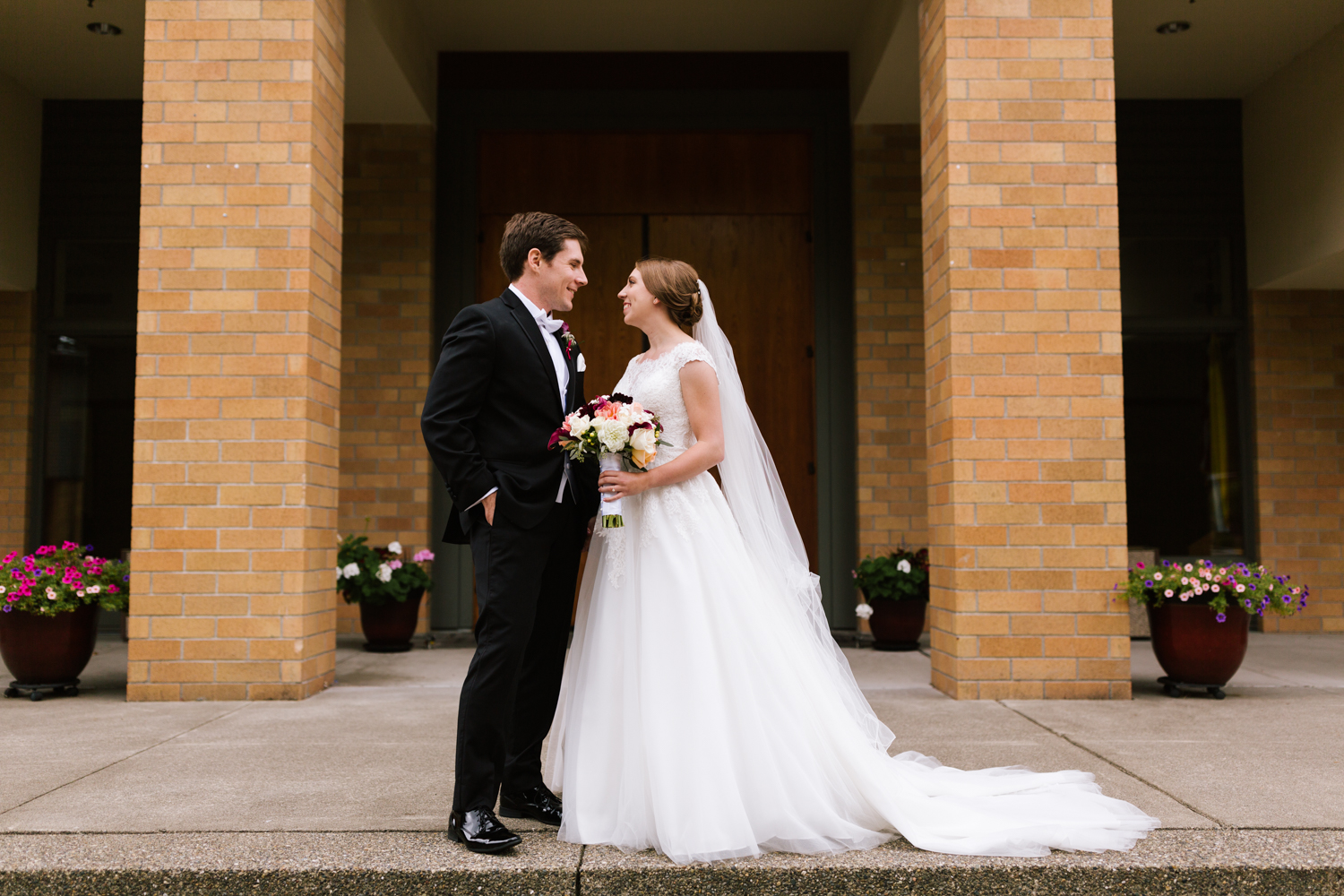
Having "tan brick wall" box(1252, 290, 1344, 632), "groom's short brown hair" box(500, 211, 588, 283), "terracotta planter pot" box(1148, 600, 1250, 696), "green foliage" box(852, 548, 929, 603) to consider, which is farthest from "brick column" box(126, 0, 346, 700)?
"tan brick wall" box(1252, 290, 1344, 632)

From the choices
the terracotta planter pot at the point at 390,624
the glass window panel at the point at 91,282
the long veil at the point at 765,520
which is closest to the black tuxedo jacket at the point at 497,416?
the long veil at the point at 765,520

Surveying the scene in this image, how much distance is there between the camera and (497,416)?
113 inches

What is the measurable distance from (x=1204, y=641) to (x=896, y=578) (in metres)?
2.29

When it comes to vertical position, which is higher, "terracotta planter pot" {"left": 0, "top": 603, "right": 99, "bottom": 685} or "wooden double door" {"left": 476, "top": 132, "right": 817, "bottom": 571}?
"wooden double door" {"left": 476, "top": 132, "right": 817, "bottom": 571}

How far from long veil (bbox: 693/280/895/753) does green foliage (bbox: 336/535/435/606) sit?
162 inches

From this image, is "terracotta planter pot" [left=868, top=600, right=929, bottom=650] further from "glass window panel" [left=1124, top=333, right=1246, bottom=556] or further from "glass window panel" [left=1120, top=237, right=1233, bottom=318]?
"glass window panel" [left=1120, top=237, right=1233, bottom=318]

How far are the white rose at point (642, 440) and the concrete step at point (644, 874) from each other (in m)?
1.14

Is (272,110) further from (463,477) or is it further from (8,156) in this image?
(8,156)

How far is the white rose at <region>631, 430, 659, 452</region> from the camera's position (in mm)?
2867

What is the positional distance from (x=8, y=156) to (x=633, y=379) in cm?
718

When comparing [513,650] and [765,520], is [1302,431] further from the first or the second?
[513,650]

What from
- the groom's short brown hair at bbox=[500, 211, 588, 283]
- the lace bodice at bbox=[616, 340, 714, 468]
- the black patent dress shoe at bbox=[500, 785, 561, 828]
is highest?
the groom's short brown hair at bbox=[500, 211, 588, 283]

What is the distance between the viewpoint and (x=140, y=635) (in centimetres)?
493

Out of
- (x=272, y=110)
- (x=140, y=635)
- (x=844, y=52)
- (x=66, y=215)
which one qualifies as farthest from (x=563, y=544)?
(x=66, y=215)
